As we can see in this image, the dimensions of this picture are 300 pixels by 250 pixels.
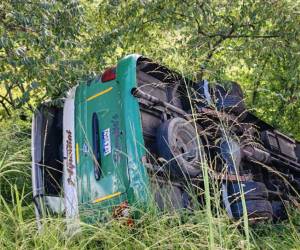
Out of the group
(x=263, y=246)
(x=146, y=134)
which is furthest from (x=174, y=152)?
(x=263, y=246)

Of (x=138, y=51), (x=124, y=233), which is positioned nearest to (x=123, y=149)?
(x=124, y=233)

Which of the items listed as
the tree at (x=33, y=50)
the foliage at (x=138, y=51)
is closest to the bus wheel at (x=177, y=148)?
the foliage at (x=138, y=51)

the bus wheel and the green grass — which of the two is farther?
the bus wheel

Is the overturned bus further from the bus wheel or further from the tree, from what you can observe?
the tree

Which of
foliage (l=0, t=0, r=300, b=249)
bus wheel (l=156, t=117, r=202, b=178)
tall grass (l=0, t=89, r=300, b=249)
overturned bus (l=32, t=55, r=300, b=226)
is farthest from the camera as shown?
bus wheel (l=156, t=117, r=202, b=178)

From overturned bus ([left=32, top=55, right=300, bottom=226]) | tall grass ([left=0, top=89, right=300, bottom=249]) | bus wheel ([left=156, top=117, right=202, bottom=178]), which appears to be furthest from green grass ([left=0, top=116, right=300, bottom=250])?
bus wheel ([left=156, top=117, right=202, bottom=178])

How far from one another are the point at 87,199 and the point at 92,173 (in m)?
0.20

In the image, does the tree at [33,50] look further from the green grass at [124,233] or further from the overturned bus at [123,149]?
the green grass at [124,233]

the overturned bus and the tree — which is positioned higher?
the tree

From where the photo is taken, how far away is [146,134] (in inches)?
154

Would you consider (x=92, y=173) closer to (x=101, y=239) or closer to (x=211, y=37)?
(x=101, y=239)

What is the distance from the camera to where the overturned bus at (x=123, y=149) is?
11.0ft

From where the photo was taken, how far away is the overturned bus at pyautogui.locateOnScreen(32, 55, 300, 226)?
11.0 feet

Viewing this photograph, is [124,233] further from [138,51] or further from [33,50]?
[138,51]
